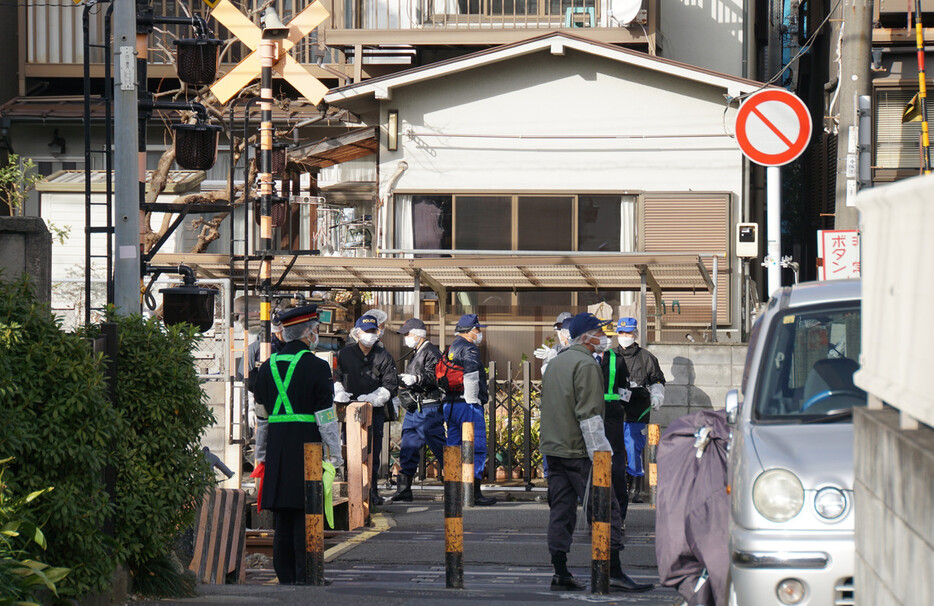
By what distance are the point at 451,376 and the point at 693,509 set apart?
6.96m

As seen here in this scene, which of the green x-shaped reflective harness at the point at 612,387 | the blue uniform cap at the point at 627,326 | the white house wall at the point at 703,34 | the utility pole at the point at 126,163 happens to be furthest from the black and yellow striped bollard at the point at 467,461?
the white house wall at the point at 703,34

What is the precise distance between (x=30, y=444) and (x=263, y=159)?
9.16 meters

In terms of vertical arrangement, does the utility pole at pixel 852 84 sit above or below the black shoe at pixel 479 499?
above

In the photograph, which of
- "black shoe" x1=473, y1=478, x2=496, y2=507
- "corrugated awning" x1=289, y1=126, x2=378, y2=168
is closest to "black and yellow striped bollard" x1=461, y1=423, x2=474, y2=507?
"black shoe" x1=473, y1=478, x2=496, y2=507

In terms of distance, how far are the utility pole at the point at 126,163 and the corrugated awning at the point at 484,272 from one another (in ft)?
19.2

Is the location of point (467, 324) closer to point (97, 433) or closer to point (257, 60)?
point (257, 60)

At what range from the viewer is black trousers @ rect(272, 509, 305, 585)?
30.2ft

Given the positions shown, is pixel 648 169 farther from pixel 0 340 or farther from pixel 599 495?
pixel 0 340

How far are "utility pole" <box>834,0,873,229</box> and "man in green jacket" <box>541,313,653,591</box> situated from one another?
15.3 ft

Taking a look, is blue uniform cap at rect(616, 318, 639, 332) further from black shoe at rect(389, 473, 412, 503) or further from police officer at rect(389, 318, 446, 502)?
black shoe at rect(389, 473, 412, 503)

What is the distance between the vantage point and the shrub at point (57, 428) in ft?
19.1

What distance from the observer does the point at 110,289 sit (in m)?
9.55

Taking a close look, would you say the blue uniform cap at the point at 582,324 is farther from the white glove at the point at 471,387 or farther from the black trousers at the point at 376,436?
the black trousers at the point at 376,436

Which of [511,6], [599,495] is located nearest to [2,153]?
[511,6]
